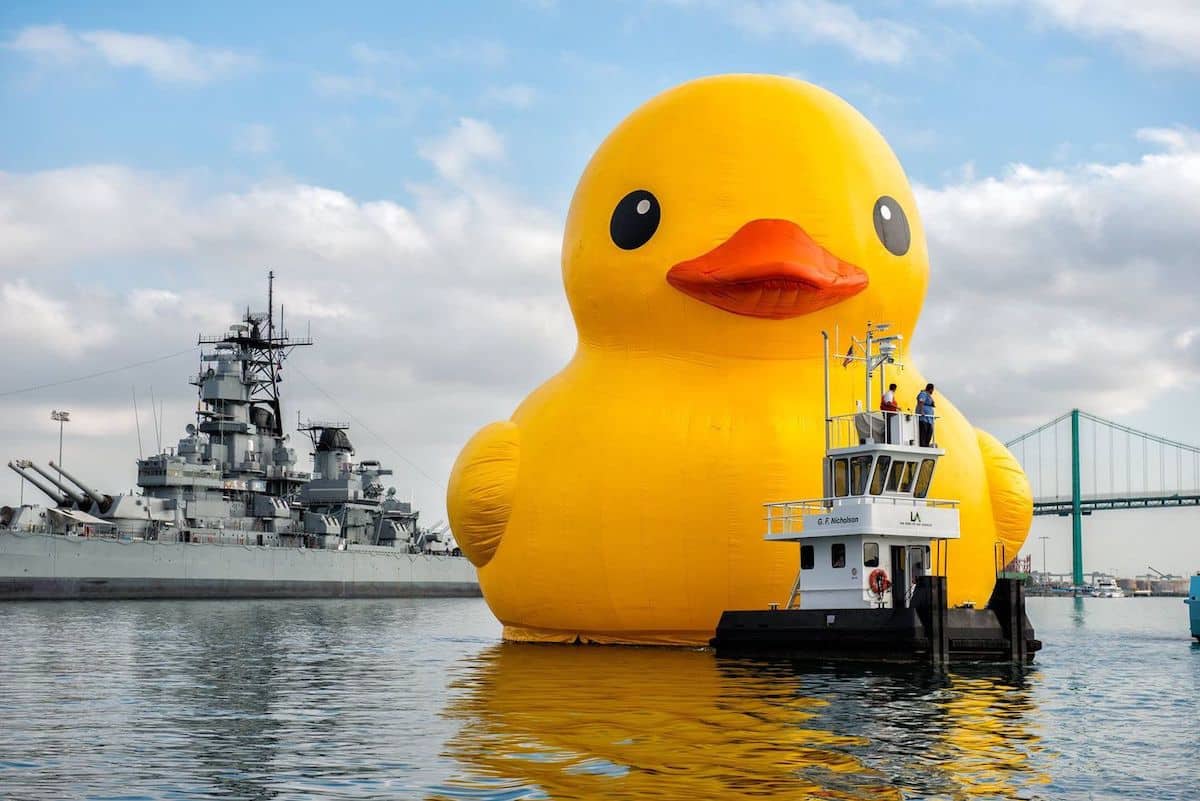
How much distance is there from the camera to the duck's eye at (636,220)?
23219 millimetres

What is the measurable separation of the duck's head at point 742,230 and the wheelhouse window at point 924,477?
2659mm

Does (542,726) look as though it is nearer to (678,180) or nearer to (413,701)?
(413,701)

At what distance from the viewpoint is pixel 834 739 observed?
525 inches

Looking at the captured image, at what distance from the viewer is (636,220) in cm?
2331

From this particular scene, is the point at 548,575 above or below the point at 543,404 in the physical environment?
below

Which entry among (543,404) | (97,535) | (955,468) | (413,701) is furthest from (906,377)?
(97,535)

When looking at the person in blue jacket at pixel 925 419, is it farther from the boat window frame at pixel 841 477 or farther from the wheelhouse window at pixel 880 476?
the boat window frame at pixel 841 477

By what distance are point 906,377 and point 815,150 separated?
164 inches

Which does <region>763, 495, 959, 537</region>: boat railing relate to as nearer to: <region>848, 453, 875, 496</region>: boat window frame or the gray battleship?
<region>848, 453, 875, 496</region>: boat window frame

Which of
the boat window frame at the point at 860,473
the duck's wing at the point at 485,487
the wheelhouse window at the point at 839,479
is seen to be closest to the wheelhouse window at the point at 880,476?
the boat window frame at the point at 860,473

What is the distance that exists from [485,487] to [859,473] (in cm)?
613

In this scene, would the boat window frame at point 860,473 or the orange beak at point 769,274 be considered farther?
the orange beak at point 769,274

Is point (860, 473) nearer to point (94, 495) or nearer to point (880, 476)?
point (880, 476)

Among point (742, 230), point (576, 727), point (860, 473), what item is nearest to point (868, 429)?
point (860, 473)
